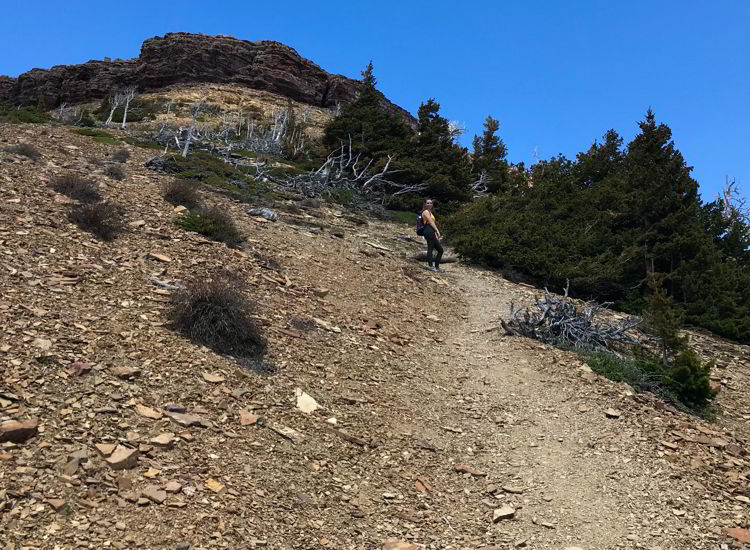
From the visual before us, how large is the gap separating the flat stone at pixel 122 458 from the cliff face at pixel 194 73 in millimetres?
60784

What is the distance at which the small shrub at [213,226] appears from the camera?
37.9ft

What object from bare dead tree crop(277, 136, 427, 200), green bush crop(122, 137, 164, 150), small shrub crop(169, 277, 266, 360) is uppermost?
bare dead tree crop(277, 136, 427, 200)

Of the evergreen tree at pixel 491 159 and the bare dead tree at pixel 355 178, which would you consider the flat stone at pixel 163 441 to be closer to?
the bare dead tree at pixel 355 178

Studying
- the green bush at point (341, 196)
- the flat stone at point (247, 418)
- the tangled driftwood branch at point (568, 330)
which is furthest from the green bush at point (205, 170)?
the flat stone at point (247, 418)

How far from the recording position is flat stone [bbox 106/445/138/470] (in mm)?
4516

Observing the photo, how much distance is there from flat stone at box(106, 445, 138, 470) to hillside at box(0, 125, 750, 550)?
0.11 feet

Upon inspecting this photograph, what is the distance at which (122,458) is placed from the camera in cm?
457

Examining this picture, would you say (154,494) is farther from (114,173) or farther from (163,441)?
(114,173)

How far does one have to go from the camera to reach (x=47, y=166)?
1333cm

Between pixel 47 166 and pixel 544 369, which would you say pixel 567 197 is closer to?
pixel 544 369

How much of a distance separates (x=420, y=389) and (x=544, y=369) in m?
2.56

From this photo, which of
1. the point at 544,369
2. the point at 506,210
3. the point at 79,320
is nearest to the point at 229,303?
the point at 79,320

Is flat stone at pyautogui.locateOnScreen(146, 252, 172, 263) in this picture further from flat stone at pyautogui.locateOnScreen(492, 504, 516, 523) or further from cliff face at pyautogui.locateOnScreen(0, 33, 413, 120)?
cliff face at pyautogui.locateOnScreen(0, 33, 413, 120)

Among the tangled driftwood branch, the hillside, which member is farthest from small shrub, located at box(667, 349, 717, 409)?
the tangled driftwood branch
